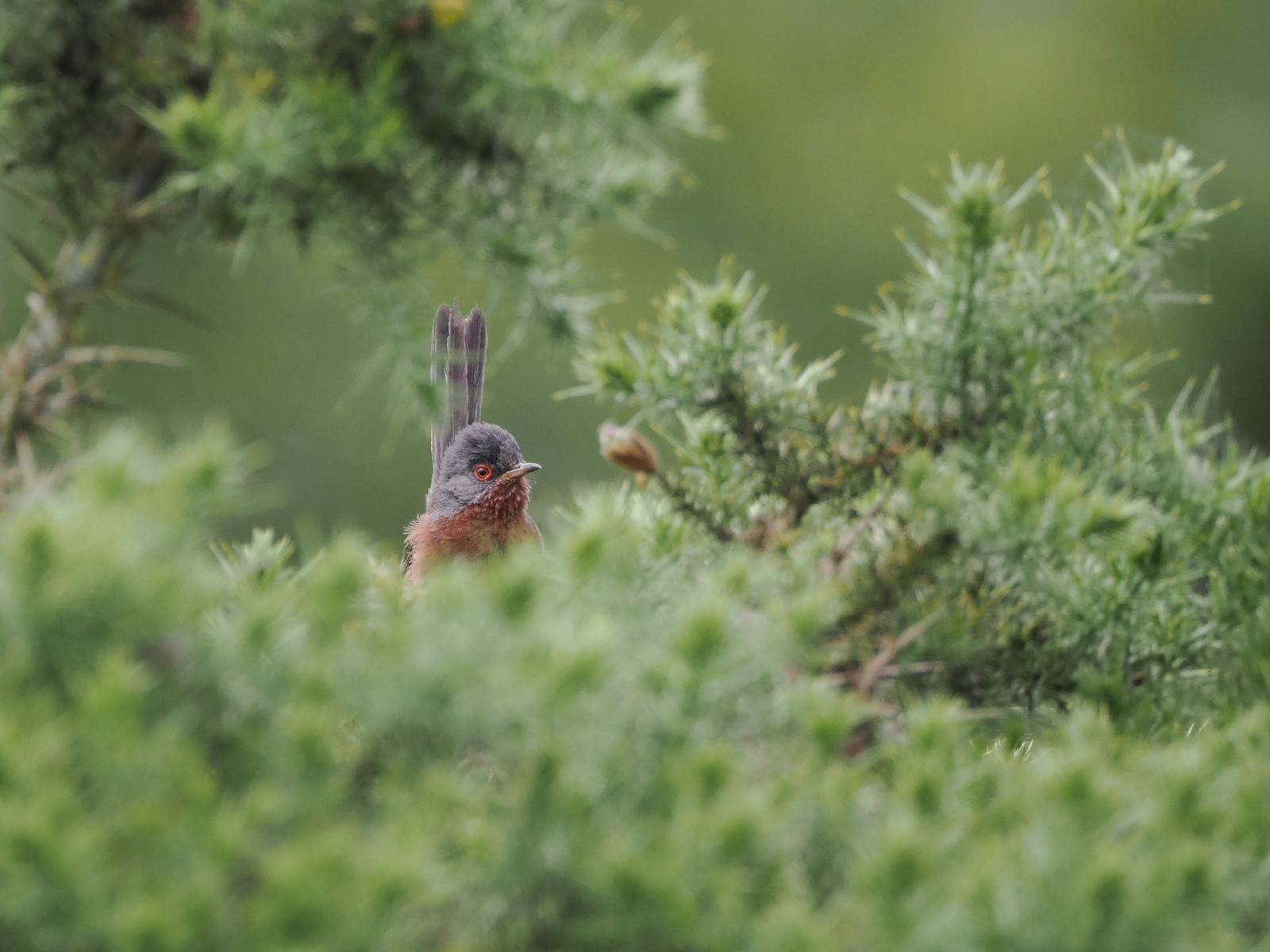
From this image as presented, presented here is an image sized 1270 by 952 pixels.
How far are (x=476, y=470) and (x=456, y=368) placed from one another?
515mm

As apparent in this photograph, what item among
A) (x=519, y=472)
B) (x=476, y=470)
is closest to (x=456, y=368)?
(x=519, y=472)

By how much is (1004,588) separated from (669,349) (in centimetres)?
51

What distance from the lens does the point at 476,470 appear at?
413cm

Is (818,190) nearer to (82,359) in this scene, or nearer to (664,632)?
(82,359)

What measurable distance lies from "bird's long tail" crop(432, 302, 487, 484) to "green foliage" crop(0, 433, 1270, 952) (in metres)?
0.80

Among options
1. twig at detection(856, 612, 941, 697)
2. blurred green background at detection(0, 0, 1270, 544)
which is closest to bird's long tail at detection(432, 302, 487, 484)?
twig at detection(856, 612, 941, 697)

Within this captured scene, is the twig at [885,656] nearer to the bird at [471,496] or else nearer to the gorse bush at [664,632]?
the gorse bush at [664,632]

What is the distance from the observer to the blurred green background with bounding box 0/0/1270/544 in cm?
927

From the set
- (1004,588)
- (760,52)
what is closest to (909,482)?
(1004,588)

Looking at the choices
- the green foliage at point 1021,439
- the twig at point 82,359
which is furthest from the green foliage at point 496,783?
the twig at point 82,359

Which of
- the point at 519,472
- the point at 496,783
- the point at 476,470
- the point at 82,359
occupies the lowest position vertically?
the point at 496,783

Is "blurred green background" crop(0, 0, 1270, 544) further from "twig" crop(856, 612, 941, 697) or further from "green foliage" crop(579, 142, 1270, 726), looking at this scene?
"twig" crop(856, 612, 941, 697)

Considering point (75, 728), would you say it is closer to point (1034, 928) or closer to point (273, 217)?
point (1034, 928)

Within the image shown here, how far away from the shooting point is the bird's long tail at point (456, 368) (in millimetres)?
2393
